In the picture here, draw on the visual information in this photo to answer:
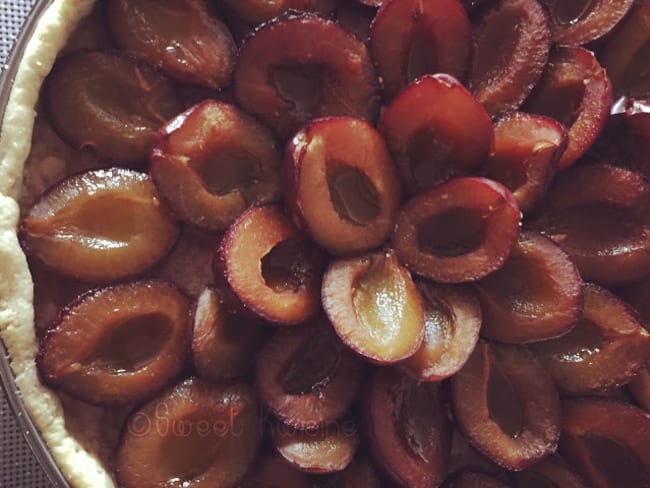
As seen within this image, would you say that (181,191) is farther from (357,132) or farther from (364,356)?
(364,356)

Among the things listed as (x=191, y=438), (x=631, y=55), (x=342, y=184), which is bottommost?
(x=191, y=438)

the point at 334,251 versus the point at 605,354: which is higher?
the point at 334,251

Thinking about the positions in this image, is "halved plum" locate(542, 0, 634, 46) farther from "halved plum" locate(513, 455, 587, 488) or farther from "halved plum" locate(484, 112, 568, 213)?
"halved plum" locate(513, 455, 587, 488)

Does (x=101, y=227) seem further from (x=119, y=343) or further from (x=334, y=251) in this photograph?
(x=334, y=251)

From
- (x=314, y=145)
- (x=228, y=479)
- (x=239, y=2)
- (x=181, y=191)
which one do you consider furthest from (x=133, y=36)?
(x=228, y=479)

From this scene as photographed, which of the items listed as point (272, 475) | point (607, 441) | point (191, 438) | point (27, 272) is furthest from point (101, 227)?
point (607, 441)

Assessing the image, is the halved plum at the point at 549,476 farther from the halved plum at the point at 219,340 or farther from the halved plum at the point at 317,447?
the halved plum at the point at 219,340

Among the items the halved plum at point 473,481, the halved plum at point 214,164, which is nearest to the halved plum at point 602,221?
the halved plum at point 473,481
